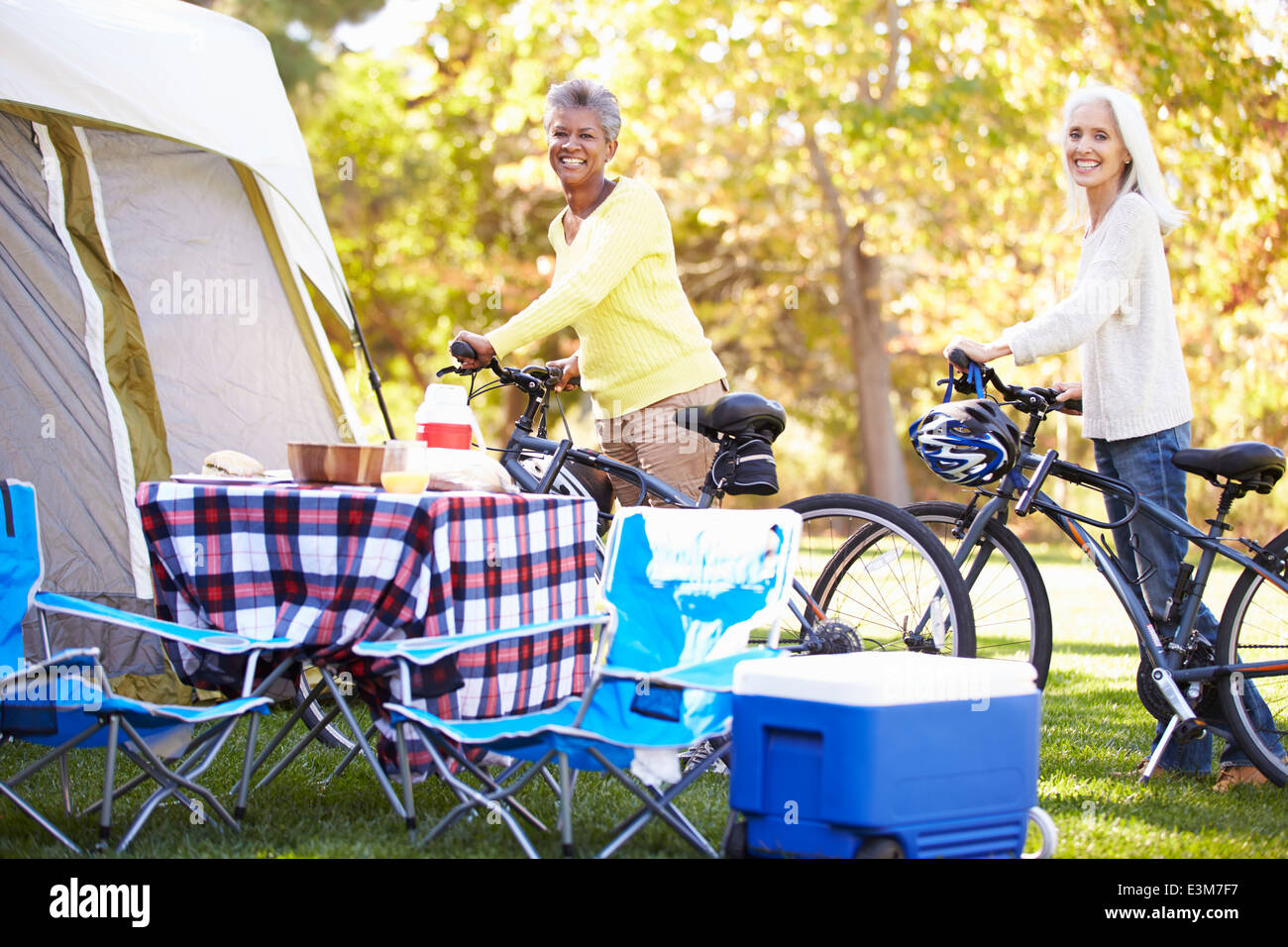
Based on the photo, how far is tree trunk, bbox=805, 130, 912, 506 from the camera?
51.8 ft

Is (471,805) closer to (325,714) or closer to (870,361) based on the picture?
(325,714)

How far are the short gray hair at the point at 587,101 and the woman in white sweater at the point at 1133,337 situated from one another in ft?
3.84

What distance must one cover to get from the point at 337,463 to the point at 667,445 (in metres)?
1.15

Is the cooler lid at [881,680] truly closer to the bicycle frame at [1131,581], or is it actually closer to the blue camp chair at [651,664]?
the blue camp chair at [651,664]

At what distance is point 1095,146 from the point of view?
4.03 m

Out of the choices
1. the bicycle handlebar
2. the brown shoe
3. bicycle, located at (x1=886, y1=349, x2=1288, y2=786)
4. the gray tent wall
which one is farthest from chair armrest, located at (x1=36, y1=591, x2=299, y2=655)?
the brown shoe

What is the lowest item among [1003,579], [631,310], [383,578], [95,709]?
[95,709]

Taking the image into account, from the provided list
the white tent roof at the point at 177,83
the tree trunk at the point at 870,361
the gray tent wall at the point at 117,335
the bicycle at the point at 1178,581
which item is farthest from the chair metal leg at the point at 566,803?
the tree trunk at the point at 870,361

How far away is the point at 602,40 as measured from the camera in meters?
14.6

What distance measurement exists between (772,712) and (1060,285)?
12.9m

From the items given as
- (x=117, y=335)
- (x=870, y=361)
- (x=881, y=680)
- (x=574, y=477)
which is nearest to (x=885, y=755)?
(x=881, y=680)

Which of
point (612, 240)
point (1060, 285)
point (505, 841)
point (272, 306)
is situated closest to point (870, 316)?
point (1060, 285)

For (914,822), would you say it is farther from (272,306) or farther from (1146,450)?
(272,306)

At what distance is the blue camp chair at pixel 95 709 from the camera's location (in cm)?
303
